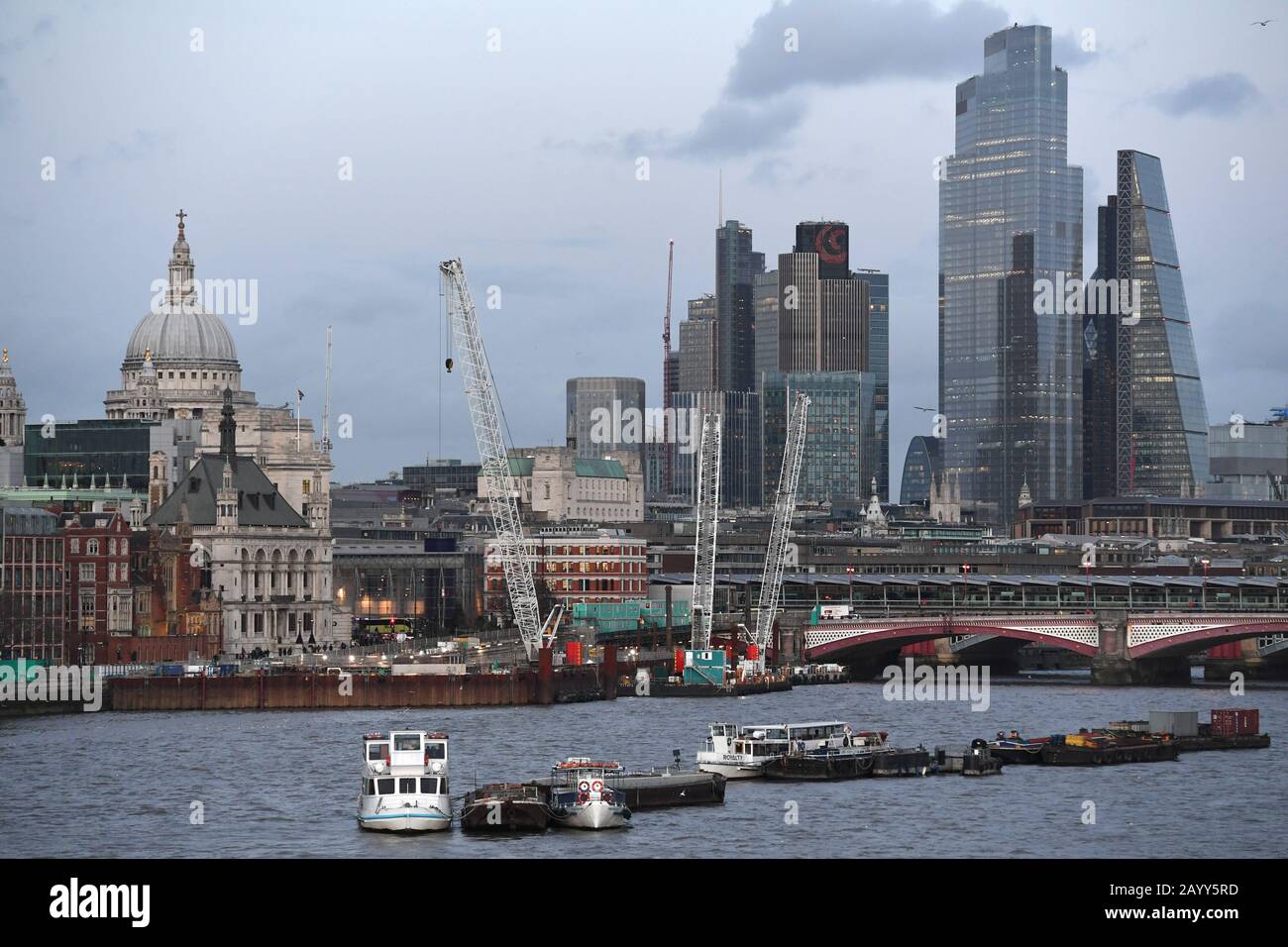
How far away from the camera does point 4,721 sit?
4584 inches

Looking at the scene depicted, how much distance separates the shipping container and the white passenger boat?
16998 millimetres

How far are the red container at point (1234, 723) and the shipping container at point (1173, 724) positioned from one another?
97cm

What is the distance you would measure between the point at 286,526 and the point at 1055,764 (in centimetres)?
8953

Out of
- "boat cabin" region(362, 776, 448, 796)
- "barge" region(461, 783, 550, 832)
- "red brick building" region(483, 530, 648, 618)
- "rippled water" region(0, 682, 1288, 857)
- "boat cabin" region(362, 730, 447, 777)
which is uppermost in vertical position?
"red brick building" region(483, 530, 648, 618)

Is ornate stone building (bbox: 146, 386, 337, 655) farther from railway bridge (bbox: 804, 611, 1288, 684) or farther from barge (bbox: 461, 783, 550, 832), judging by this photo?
barge (bbox: 461, 783, 550, 832)

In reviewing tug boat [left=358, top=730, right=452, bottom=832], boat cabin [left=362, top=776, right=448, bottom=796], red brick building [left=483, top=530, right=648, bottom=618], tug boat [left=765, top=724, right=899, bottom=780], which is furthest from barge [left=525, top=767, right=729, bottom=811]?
red brick building [left=483, top=530, right=648, bottom=618]

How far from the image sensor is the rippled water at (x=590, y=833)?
70938 millimetres

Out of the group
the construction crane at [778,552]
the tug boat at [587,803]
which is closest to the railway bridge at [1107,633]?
the construction crane at [778,552]

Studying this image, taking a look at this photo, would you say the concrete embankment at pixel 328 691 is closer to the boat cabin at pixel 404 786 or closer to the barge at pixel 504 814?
the boat cabin at pixel 404 786

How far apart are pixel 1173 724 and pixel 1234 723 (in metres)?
2.91

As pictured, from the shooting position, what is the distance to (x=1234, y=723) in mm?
107375

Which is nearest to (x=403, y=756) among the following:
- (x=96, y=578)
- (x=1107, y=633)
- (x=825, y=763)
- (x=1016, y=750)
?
(x=825, y=763)

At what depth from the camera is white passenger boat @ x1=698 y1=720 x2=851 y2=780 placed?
9200cm
